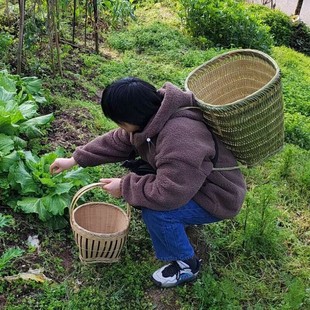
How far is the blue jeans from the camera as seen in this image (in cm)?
285

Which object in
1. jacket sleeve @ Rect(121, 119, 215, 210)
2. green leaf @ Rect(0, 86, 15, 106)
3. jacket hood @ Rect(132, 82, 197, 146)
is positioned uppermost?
jacket hood @ Rect(132, 82, 197, 146)

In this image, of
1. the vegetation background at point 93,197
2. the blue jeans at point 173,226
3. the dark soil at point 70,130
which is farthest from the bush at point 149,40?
the blue jeans at point 173,226

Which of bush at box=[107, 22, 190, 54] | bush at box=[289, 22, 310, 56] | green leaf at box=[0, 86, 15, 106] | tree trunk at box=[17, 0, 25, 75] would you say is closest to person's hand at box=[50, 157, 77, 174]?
green leaf at box=[0, 86, 15, 106]

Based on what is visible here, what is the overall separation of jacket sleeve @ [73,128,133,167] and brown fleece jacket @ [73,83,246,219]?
0.09 m

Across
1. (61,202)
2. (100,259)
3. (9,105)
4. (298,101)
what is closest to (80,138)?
(9,105)

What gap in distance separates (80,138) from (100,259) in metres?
1.34

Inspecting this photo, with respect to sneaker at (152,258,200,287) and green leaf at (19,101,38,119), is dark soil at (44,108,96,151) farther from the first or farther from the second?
sneaker at (152,258,200,287)

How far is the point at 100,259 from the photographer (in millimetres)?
3016

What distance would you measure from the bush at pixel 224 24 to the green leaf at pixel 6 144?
15.1 feet

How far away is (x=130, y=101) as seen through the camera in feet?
8.52

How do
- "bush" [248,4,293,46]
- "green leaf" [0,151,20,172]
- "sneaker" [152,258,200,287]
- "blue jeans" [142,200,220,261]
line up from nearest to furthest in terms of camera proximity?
"blue jeans" [142,200,220,261] < "sneaker" [152,258,200,287] < "green leaf" [0,151,20,172] < "bush" [248,4,293,46]

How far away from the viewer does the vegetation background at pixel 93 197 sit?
2922 millimetres

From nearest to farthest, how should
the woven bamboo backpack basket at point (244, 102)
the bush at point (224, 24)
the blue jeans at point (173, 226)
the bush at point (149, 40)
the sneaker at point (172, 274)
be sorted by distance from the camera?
1. the woven bamboo backpack basket at point (244, 102)
2. the blue jeans at point (173, 226)
3. the sneaker at point (172, 274)
4. the bush at point (149, 40)
5. the bush at point (224, 24)

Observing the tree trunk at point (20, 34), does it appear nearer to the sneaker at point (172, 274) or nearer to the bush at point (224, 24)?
the sneaker at point (172, 274)
